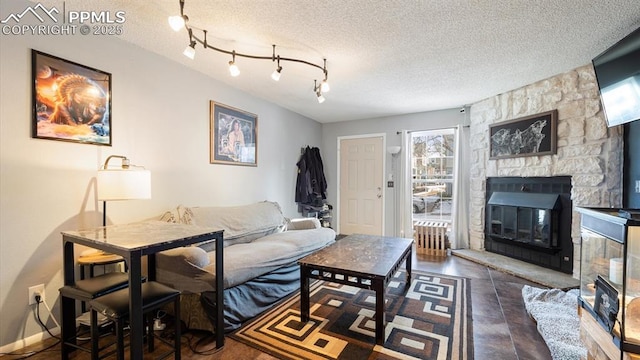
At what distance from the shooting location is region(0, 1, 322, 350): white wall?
1.70 m

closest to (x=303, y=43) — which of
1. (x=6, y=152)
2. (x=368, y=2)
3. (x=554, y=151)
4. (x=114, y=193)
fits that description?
(x=368, y=2)

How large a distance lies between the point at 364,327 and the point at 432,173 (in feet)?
10.5

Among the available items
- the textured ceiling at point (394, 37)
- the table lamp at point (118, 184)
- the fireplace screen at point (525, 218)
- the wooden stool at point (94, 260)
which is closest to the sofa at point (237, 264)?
the wooden stool at point (94, 260)

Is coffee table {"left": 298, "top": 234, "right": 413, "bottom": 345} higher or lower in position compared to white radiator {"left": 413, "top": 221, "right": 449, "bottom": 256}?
higher

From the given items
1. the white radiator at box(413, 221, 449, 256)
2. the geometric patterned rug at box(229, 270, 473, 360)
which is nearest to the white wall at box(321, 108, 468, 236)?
the white radiator at box(413, 221, 449, 256)

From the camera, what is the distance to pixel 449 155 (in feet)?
14.4

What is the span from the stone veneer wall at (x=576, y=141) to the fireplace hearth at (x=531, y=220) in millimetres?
104

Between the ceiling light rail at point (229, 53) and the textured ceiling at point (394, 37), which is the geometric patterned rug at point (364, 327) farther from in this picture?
the textured ceiling at point (394, 37)

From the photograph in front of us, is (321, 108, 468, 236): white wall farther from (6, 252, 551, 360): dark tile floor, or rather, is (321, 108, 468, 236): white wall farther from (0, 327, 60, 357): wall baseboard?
(0, 327, 60, 357): wall baseboard

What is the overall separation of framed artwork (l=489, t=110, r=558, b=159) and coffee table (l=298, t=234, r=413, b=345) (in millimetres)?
2066

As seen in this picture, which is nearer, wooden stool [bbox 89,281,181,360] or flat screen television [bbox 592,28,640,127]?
wooden stool [bbox 89,281,181,360]

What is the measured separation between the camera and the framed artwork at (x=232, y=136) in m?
3.09

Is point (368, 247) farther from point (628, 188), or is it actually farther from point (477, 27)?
point (628, 188)

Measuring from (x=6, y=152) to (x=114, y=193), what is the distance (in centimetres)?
63
